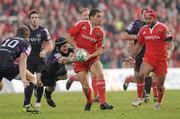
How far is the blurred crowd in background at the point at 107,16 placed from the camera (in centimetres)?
3428

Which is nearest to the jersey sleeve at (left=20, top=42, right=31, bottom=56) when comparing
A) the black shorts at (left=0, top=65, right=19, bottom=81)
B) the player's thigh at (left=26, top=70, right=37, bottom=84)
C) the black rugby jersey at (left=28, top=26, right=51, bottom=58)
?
the black shorts at (left=0, top=65, right=19, bottom=81)

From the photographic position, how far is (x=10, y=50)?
645 inches

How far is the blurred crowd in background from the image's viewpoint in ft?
112

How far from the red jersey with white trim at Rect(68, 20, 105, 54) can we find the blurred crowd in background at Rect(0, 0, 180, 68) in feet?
51.8

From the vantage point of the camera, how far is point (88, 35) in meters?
17.7

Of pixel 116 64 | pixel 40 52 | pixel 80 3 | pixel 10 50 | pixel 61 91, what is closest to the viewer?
pixel 10 50

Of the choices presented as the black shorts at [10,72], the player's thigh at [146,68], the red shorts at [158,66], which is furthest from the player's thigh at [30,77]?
the red shorts at [158,66]

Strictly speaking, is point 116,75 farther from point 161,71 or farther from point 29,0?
point 161,71

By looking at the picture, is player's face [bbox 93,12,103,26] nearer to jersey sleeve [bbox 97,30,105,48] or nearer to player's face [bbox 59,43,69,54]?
jersey sleeve [bbox 97,30,105,48]

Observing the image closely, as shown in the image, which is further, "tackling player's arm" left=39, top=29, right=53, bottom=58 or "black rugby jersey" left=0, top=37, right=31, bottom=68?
"tackling player's arm" left=39, top=29, right=53, bottom=58

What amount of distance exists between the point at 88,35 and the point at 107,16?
1871 centimetres

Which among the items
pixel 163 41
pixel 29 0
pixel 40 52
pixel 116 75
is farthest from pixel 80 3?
pixel 163 41

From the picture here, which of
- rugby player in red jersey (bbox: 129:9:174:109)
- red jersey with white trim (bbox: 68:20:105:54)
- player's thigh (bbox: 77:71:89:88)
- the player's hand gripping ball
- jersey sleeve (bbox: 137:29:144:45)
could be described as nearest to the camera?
the player's hand gripping ball

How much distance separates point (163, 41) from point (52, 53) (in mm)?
3051
